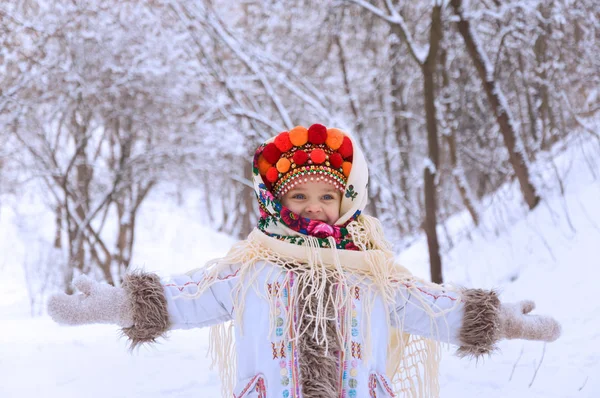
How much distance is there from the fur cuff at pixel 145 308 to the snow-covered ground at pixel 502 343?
13cm

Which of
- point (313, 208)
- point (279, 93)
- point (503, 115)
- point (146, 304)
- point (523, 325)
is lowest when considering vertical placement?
point (523, 325)

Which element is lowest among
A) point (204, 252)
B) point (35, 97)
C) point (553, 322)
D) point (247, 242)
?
point (553, 322)

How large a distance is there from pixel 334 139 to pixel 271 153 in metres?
0.21

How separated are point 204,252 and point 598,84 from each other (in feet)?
34.2

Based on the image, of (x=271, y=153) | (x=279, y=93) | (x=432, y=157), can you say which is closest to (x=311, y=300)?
(x=271, y=153)

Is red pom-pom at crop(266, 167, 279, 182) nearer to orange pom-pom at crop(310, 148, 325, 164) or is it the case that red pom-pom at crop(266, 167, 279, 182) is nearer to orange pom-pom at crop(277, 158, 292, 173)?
orange pom-pom at crop(277, 158, 292, 173)

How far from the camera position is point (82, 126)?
7777 mm

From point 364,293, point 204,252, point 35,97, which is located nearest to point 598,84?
point 364,293

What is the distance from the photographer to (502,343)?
2959mm

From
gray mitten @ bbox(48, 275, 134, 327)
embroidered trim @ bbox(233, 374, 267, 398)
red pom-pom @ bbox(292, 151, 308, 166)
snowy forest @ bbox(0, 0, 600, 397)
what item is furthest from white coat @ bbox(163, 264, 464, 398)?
snowy forest @ bbox(0, 0, 600, 397)

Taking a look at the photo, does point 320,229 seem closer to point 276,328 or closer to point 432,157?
point 276,328

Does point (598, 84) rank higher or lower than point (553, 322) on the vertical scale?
higher

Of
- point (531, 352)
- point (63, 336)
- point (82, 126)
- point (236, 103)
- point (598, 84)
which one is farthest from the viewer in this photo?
point (82, 126)

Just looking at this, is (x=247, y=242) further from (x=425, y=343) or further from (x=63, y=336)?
(x=63, y=336)
